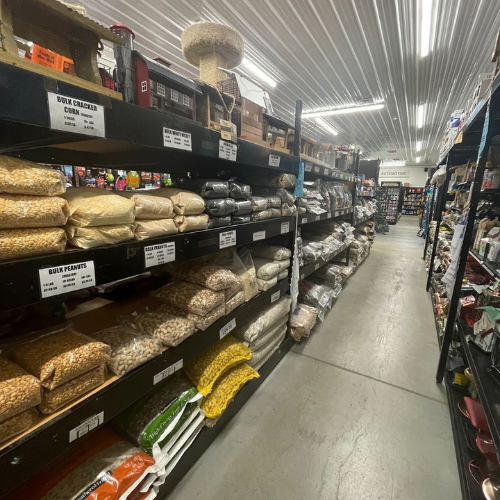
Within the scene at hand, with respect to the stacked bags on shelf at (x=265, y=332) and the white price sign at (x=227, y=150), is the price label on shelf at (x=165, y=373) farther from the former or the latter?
the white price sign at (x=227, y=150)

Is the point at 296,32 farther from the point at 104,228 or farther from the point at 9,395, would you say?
the point at 9,395

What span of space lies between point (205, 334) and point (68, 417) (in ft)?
1.95

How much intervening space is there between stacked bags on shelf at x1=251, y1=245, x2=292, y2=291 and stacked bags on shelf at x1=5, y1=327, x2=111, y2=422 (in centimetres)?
106

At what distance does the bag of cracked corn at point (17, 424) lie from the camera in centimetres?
63

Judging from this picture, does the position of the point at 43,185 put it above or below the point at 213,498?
above

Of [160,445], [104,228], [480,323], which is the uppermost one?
[104,228]

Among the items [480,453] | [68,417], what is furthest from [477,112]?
[68,417]

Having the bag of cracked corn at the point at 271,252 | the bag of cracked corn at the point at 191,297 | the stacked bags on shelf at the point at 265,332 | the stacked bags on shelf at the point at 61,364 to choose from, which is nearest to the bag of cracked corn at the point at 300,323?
the stacked bags on shelf at the point at 265,332

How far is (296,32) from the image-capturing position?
11.2 feet

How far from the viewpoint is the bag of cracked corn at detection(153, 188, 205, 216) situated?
1.07m

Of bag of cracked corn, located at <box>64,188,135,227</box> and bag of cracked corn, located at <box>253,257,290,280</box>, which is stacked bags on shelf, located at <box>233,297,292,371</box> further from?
bag of cracked corn, located at <box>64,188,135,227</box>

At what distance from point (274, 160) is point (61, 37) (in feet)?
3.58

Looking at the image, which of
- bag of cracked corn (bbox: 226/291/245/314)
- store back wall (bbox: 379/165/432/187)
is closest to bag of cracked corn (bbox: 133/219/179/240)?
bag of cracked corn (bbox: 226/291/245/314)

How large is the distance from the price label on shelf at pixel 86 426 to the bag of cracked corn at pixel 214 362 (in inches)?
22.0
